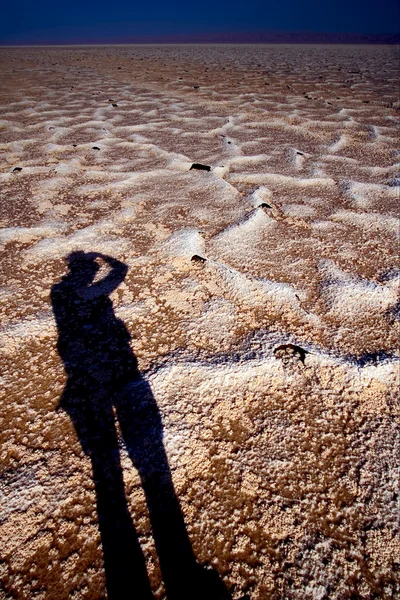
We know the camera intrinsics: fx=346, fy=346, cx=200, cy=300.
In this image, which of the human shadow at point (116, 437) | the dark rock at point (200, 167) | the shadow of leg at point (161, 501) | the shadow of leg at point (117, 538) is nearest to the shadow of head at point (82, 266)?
the human shadow at point (116, 437)

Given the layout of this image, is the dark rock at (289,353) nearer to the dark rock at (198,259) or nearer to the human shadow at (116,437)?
the human shadow at (116,437)

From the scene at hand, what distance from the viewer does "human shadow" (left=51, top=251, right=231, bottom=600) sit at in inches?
28.7

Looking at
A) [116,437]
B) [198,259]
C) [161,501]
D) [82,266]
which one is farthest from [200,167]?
[161,501]

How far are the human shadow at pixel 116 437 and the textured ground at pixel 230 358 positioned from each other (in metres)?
0.02

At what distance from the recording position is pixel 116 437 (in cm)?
95

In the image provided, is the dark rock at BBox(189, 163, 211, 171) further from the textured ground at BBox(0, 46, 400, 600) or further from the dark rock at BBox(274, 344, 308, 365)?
the dark rock at BBox(274, 344, 308, 365)

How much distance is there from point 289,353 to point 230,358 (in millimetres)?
208

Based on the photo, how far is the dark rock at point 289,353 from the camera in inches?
46.2

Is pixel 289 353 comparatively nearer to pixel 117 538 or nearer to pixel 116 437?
pixel 116 437

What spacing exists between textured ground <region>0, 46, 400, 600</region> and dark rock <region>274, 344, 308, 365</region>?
1cm

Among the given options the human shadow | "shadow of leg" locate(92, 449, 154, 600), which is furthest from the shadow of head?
"shadow of leg" locate(92, 449, 154, 600)

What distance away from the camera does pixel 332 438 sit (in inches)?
38.2

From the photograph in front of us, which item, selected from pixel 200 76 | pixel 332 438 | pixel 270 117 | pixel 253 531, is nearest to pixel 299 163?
pixel 270 117

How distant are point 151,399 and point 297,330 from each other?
1.95ft
